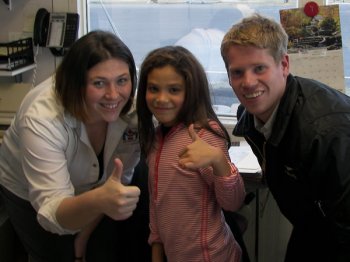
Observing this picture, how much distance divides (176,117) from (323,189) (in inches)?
18.5

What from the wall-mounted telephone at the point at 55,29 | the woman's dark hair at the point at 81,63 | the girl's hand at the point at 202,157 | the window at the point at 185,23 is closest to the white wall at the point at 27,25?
the wall-mounted telephone at the point at 55,29

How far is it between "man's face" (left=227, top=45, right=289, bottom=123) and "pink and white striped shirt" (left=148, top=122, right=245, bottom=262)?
17 centimetres

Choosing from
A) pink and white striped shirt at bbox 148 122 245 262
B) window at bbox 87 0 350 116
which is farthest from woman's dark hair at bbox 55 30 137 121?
window at bbox 87 0 350 116

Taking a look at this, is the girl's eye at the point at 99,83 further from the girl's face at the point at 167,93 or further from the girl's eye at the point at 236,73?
the girl's eye at the point at 236,73

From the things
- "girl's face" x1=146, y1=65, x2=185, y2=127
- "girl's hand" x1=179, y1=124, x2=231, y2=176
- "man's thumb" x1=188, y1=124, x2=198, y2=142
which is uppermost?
"girl's face" x1=146, y1=65, x2=185, y2=127

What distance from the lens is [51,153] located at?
4.18 feet

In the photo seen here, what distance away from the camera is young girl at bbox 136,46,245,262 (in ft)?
4.17

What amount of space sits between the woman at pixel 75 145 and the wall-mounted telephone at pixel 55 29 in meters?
0.82

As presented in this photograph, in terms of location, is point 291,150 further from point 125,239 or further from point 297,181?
point 125,239

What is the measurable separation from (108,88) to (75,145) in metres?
0.22

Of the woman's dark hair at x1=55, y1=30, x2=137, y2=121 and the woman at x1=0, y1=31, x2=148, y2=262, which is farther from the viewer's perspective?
the woman's dark hair at x1=55, y1=30, x2=137, y2=121

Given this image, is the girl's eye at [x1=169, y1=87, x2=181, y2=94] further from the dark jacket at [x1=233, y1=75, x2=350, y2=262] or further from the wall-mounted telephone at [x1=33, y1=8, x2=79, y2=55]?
the wall-mounted telephone at [x1=33, y1=8, x2=79, y2=55]

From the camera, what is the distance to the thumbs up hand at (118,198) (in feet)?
3.57

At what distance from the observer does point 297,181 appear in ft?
3.93
